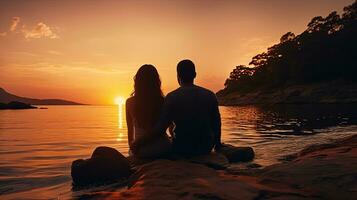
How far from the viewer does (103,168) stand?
22.7ft

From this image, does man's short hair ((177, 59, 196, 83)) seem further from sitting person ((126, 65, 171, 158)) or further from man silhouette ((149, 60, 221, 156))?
sitting person ((126, 65, 171, 158))

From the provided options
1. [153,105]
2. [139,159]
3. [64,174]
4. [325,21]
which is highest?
[325,21]

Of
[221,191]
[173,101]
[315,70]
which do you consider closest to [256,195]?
[221,191]

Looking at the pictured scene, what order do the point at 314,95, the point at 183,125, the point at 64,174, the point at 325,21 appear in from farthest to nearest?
1. the point at 325,21
2. the point at 314,95
3. the point at 64,174
4. the point at 183,125

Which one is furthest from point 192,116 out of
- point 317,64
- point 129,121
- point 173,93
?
point 317,64

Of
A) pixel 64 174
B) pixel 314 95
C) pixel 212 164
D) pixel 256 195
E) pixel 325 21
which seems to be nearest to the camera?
pixel 256 195

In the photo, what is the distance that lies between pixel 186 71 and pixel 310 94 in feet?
225

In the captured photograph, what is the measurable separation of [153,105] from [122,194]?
10.5 feet

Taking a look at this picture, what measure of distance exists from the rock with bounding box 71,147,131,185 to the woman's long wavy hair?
2.89 ft

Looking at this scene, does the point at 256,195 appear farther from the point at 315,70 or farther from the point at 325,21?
the point at 325,21

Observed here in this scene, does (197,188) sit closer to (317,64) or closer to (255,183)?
(255,183)

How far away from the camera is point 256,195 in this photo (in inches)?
147

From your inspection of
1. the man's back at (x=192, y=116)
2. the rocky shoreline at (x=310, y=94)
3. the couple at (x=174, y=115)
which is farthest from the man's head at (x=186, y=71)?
the rocky shoreline at (x=310, y=94)

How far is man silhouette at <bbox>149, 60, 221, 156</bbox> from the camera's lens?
21.3 ft
